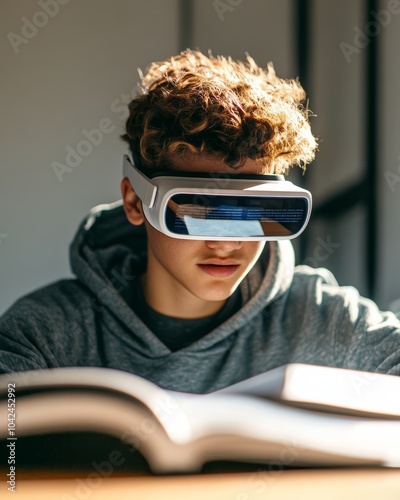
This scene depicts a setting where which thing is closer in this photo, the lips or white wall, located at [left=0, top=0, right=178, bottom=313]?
the lips

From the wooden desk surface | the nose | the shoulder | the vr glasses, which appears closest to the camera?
the wooden desk surface

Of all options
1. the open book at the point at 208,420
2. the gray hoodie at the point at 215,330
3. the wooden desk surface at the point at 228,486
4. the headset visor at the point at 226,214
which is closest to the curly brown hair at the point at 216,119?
the headset visor at the point at 226,214

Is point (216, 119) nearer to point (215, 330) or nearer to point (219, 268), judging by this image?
point (219, 268)

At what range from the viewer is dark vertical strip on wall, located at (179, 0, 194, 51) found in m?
2.32

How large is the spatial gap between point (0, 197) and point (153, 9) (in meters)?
0.80

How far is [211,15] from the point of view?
237cm

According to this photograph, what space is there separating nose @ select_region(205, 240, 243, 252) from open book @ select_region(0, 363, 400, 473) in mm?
496

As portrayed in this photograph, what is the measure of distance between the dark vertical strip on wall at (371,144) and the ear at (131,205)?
1011 mm

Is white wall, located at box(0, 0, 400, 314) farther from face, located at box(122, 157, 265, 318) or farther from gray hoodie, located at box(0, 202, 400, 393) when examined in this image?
face, located at box(122, 157, 265, 318)

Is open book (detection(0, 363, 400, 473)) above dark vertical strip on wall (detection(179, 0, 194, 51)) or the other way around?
the other way around

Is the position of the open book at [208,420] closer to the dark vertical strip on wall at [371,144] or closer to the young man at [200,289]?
the young man at [200,289]

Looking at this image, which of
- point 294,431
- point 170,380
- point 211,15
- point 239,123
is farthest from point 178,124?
point 211,15

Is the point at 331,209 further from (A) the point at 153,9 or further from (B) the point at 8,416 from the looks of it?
(B) the point at 8,416

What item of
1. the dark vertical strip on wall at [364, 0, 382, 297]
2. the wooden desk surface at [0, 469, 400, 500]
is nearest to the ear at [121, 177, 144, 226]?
the wooden desk surface at [0, 469, 400, 500]
